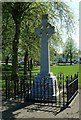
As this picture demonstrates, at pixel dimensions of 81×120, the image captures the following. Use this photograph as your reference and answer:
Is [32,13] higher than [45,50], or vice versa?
[32,13]

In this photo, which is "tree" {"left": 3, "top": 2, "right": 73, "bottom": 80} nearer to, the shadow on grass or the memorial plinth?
the memorial plinth

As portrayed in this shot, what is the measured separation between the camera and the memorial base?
1031 cm

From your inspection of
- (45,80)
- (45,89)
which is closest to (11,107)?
(45,89)

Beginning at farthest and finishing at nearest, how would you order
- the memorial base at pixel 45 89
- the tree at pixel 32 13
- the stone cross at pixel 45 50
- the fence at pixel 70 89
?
1. the tree at pixel 32 13
2. the stone cross at pixel 45 50
3. the memorial base at pixel 45 89
4. the fence at pixel 70 89

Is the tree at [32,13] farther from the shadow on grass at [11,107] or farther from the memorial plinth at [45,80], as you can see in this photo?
the shadow on grass at [11,107]

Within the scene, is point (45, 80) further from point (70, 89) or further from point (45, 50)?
point (45, 50)

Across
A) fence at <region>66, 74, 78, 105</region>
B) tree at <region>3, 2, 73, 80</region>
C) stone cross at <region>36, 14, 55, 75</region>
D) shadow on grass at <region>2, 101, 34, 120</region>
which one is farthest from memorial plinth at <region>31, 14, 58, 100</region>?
tree at <region>3, 2, 73, 80</region>

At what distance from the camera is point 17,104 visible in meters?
9.48

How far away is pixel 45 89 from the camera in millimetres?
10391

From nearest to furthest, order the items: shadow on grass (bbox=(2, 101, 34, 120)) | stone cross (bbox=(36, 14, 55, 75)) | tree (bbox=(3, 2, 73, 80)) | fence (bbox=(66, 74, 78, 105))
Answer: shadow on grass (bbox=(2, 101, 34, 120)) → fence (bbox=(66, 74, 78, 105)) → stone cross (bbox=(36, 14, 55, 75)) → tree (bbox=(3, 2, 73, 80))

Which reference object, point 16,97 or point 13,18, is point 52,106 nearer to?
point 16,97

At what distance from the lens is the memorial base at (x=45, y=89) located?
10.3 metres

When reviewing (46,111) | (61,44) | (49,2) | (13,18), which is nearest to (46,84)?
(46,111)

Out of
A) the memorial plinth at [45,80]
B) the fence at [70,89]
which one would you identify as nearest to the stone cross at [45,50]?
the memorial plinth at [45,80]
